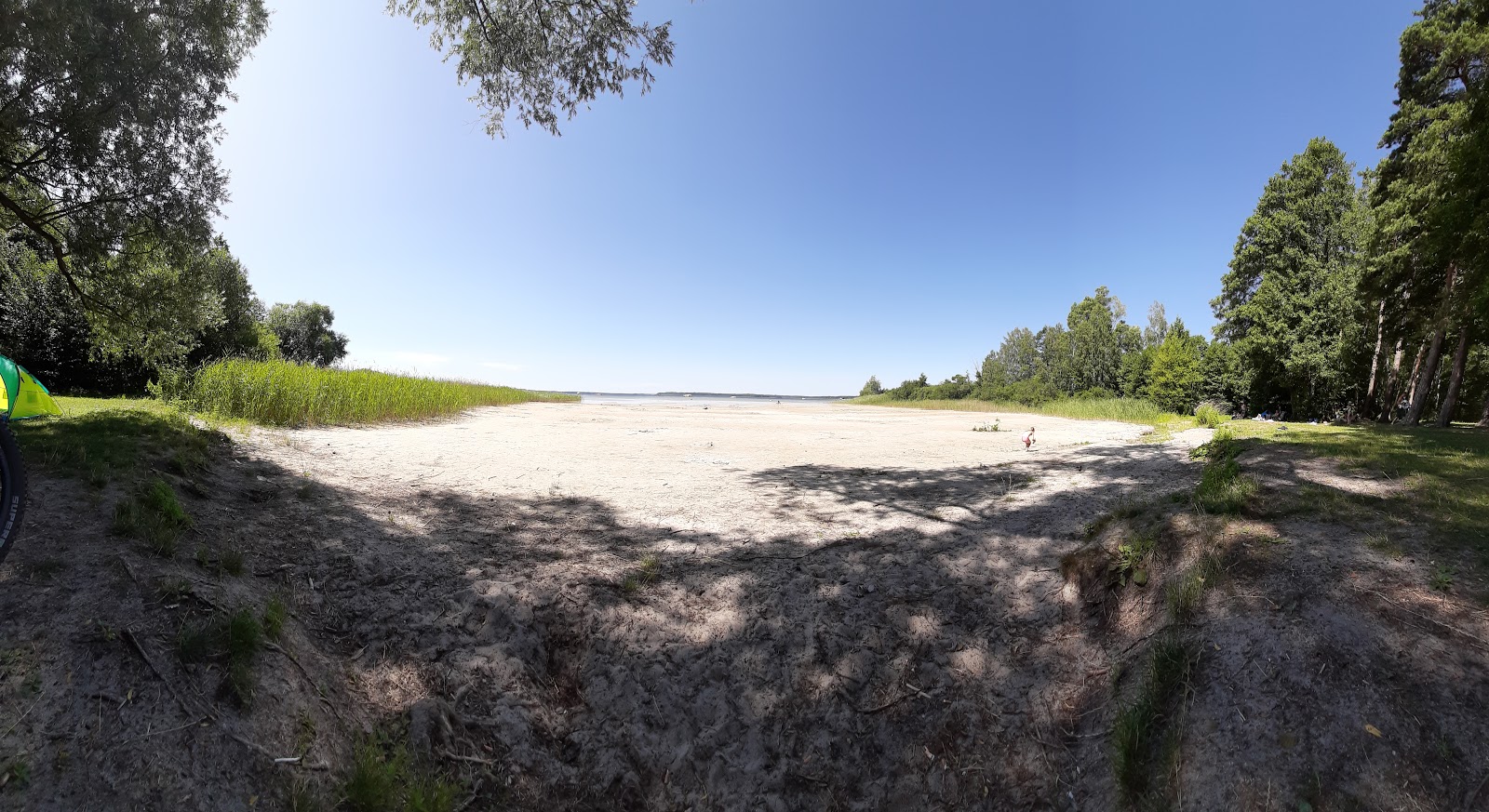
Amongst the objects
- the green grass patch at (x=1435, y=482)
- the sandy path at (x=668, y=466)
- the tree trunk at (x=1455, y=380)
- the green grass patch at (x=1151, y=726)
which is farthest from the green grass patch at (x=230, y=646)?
the tree trunk at (x=1455, y=380)

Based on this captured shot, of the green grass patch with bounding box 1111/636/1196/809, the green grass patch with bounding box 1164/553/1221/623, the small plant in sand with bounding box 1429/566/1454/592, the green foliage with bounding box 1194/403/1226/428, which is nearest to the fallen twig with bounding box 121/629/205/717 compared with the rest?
the green grass patch with bounding box 1111/636/1196/809

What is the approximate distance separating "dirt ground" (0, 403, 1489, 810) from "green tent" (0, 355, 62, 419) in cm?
59

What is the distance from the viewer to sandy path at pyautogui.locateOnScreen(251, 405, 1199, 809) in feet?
7.89

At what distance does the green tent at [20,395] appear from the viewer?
3.30 metres

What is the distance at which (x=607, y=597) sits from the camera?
133 inches

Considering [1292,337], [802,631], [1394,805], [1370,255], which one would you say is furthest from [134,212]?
[1292,337]

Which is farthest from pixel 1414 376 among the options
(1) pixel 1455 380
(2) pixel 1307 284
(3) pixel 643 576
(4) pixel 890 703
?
(3) pixel 643 576

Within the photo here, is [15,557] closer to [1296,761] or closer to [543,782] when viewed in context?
[543,782]

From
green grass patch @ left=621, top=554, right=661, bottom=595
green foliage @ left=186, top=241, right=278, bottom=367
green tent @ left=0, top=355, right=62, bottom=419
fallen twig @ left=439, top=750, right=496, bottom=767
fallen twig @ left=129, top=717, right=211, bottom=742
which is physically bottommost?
fallen twig @ left=439, top=750, right=496, bottom=767

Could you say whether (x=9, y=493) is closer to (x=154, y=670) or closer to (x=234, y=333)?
(x=154, y=670)

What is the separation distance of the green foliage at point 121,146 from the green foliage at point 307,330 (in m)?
36.9

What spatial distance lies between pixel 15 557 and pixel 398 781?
2.27 meters

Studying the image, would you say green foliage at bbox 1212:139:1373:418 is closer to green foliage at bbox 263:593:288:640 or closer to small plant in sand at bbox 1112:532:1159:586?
small plant in sand at bbox 1112:532:1159:586

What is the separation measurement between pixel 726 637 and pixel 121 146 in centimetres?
1047
